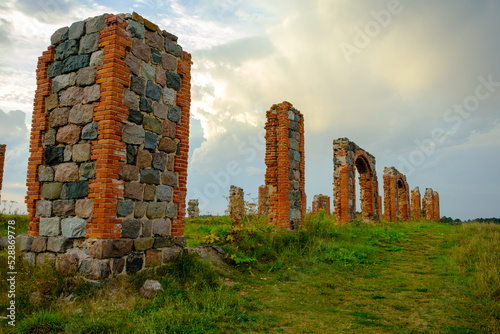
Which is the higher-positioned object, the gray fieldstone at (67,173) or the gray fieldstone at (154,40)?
the gray fieldstone at (154,40)

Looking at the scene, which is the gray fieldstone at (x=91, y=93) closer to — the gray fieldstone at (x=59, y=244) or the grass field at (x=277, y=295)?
the gray fieldstone at (x=59, y=244)

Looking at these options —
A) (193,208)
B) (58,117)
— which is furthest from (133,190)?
(193,208)

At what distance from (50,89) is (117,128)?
2.05m

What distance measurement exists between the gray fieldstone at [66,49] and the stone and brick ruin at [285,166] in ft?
22.0

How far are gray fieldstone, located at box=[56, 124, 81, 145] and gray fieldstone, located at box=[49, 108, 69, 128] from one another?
13cm

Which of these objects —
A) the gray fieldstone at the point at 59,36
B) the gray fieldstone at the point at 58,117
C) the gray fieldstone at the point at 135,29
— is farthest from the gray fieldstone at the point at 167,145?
the gray fieldstone at the point at 59,36

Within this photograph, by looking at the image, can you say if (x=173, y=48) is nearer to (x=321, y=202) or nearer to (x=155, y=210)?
(x=155, y=210)

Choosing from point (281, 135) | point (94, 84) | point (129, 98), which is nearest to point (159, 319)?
point (129, 98)

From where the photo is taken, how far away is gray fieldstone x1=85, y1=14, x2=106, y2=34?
578cm

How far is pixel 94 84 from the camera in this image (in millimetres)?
5656

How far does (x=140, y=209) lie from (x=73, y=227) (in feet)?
3.64

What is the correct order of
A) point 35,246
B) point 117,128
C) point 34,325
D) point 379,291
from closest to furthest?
point 34,325 < point 117,128 < point 35,246 < point 379,291

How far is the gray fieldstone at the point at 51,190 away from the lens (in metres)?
5.81

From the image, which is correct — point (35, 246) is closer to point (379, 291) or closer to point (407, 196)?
point (379, 291)
